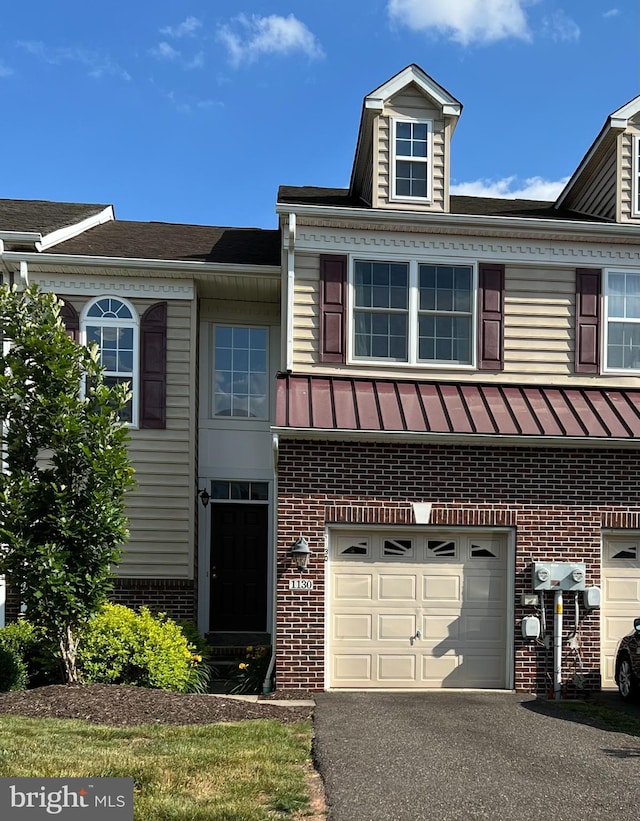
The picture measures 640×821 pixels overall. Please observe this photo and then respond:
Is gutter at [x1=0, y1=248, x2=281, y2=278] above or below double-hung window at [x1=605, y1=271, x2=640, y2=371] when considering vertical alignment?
above

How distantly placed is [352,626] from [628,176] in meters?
8.26

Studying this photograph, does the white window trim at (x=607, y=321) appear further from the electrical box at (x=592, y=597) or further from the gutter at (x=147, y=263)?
the gutter at (x=147, y=263)

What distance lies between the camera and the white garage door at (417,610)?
38.7 feet

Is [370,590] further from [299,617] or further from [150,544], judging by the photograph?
[150,544]

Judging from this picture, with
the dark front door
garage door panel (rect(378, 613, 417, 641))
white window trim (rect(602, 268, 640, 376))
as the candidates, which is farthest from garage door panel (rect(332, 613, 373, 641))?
white window trim (rect(602, 268, 640, 376))

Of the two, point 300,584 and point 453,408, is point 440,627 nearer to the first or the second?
point 300,584

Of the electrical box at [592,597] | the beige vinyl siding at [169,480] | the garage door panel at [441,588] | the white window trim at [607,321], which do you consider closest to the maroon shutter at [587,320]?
the white window trim at [607,321]

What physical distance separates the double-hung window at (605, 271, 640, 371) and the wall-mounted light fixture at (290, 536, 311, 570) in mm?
5696

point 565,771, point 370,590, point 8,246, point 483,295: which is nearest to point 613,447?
point 483,295

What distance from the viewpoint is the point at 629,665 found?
11.2 meters

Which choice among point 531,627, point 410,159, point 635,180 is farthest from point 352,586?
point 635,180

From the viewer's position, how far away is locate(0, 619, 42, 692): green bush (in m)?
10.7

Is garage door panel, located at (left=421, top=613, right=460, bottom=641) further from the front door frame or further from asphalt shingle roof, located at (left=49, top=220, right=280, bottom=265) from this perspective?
asphalt shingle roof, located at (left=49, top=220, right=280, bottom=265)

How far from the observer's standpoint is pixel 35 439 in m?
10.9
